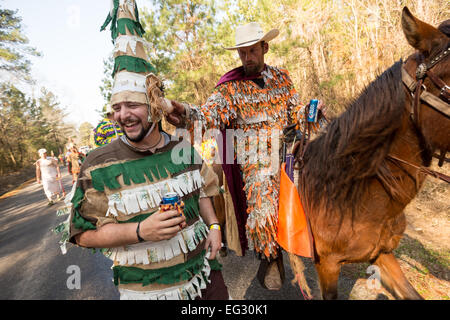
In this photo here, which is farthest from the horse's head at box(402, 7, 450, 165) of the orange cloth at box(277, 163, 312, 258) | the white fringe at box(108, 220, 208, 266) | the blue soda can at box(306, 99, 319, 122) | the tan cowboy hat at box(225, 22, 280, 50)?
the white fringe at box(108, 220, 208, 266)

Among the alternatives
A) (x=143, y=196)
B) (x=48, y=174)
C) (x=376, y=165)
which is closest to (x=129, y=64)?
(x=143, y=196)

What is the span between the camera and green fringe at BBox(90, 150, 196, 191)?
4.14 feet

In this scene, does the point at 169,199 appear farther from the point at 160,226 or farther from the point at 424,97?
the point at 424,97

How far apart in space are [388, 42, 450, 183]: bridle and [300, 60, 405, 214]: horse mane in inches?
2.0

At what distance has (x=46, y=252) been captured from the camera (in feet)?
15.4

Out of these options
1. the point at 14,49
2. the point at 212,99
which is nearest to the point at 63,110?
the point at 14,49

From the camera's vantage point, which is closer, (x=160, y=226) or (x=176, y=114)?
(x=160, y=226)

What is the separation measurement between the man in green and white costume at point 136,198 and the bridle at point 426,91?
4.47ft

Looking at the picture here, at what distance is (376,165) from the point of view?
1468mm

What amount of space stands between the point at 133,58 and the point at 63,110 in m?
51.1

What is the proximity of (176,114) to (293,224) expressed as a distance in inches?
50.3

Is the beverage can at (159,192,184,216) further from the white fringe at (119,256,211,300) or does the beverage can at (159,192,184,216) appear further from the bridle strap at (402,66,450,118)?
the bridle strap at (402,66,450,118)

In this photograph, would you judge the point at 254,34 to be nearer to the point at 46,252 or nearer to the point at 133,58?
the point at 133,58

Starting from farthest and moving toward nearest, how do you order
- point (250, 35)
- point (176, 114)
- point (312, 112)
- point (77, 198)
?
point (250, 35) < point (312, 112) < point (176, 114) < point (77, 198)
